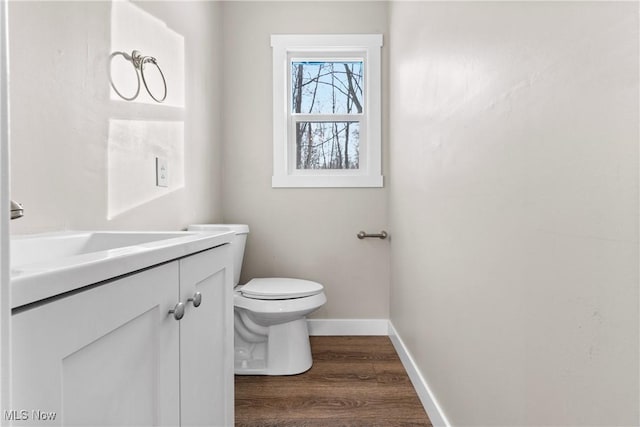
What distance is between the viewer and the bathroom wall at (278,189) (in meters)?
2.41

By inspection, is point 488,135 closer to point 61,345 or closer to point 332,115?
point 61,345

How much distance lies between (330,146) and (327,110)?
25cm

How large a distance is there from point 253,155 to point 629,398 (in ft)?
7.17

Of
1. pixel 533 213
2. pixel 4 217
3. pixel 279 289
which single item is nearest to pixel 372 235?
pixel 279 289

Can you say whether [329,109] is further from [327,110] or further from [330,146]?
[330,146]

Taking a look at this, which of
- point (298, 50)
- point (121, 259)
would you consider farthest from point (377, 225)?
point (121, 259)

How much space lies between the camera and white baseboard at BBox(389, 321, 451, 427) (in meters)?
1.35

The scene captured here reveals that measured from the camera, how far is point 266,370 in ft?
6.15

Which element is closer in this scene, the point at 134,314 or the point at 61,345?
the point at 61,345

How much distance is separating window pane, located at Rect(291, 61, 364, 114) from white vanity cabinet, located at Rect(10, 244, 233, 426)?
1.83 m

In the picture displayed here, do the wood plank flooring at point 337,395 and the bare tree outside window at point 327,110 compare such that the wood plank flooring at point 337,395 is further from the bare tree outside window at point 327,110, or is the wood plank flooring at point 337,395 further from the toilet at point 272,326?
the bare tree outside window at point 327,110

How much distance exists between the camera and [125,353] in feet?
1.67

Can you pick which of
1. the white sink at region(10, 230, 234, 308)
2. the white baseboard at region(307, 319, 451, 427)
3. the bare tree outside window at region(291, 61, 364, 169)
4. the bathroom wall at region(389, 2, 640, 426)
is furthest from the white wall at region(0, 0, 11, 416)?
the bare tree outside window at region(291, 61, 364, 169)

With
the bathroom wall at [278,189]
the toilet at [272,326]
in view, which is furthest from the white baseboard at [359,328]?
the toilet at [272,326]
